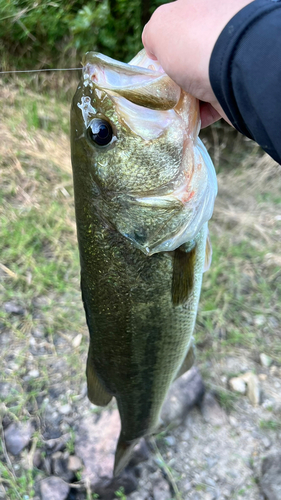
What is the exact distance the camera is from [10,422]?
198cm

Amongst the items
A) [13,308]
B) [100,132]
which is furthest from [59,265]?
[100,132]

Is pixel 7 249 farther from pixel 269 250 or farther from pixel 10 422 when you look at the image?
pixel 269 250

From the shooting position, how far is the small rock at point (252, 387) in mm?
2114

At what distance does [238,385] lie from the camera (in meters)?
2.17

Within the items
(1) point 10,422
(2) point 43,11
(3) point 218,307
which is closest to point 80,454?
(1) point 10,422

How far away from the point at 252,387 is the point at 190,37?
1935 millimetres

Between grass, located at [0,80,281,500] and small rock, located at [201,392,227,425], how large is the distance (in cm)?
5

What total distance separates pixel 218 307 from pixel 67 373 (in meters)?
1.13

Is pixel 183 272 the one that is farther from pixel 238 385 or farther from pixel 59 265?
pixel 59 265

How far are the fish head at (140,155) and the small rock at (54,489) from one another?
4.67 ft

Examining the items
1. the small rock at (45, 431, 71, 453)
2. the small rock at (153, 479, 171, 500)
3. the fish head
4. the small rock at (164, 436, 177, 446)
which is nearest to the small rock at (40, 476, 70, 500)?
the small rock at (45, 431, 71, 453)

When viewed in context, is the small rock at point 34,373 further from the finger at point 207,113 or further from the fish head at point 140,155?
the finger at point 207,113

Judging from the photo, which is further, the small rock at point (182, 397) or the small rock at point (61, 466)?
the small rock at point (182, 397)

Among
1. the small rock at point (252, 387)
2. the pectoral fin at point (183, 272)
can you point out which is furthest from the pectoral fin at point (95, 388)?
the small rock at point (252, 387)
